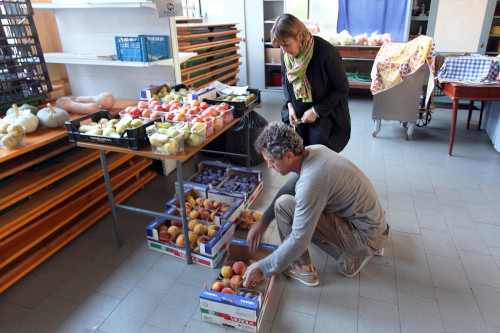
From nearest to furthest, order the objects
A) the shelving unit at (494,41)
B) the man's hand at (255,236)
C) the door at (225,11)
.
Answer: the man's hand at (255,236) < the shelving unit at (494,41) < the door at (225,11)

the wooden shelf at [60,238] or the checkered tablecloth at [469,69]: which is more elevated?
the checkered tablecloth at [469,69]

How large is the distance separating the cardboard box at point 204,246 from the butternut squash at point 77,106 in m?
1.18

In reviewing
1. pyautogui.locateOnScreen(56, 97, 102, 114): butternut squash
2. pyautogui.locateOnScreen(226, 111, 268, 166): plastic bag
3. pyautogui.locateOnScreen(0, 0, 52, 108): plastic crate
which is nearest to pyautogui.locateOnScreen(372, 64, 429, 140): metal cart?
pyautogui.locateOnScreen(226, 111, 268, 166): plastic bag

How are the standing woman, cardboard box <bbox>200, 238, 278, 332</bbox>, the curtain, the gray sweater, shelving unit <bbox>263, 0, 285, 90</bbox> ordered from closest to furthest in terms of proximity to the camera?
1. the gray sweater
2. cardboard box <bbox>200, 238, 278, 332</bbox>
3. the standing woman
4. the curtain
5. shelving unit <bbox>263, 0, 285, 90</bbox>

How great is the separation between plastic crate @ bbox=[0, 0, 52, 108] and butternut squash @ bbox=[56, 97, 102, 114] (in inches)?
9.6

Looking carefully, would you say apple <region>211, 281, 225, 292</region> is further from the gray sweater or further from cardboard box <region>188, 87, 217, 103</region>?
cardboard box <region>188, 87, 217, 103</region>

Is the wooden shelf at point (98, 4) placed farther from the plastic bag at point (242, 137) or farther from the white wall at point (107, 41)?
the plastic bag at point (242, 137)

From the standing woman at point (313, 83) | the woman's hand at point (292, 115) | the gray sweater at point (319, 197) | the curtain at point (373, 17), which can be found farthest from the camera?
the curtain at point (373, 17)

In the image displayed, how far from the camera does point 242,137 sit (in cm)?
368

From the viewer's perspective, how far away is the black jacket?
89.4 inches

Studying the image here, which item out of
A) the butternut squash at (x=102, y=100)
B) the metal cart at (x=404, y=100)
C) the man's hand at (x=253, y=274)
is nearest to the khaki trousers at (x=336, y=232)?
the man's hand at (x=253, y=274)

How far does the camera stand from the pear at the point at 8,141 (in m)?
2.15

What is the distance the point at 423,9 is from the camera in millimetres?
5938

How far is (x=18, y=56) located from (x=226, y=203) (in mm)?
2082
